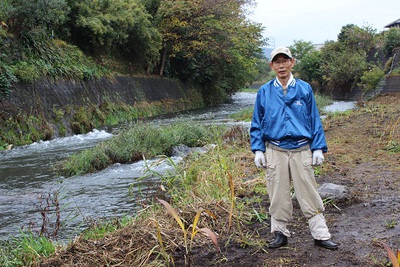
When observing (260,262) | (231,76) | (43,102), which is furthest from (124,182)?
(231,76)

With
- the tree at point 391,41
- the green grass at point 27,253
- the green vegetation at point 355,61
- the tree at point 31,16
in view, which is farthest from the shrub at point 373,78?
the green grass at point 27,253

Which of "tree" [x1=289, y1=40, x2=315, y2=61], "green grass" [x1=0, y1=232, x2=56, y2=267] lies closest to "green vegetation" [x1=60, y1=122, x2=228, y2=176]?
"green grass" [x1=0, y1=232, x2=56, y2=267]

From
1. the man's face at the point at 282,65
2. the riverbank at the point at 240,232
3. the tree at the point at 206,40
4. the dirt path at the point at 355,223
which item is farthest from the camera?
the tree at the point at 206,40

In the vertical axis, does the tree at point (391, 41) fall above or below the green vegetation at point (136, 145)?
above

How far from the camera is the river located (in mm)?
5698

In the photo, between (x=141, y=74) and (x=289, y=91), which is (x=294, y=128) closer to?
(x=289, y=91)

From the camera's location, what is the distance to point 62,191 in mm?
7664

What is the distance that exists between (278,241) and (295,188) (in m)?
0.50

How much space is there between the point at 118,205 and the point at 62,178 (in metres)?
2.76

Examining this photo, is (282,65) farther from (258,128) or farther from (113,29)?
(113,29)

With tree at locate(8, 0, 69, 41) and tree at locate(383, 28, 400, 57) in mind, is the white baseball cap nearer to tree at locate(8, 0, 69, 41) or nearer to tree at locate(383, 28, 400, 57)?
tree at locate(8, 0, 69, 41)

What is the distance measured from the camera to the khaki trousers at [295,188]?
370cm

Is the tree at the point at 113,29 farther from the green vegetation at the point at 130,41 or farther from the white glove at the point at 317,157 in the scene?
the white glove at the point at 317,157

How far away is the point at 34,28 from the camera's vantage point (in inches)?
634
